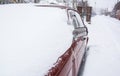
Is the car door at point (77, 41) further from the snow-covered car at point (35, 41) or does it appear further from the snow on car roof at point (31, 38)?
the snow on car roof at point (31, 38)

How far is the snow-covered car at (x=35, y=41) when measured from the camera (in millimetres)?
2549

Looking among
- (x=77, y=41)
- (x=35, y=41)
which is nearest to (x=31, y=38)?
(x=35, y=41)

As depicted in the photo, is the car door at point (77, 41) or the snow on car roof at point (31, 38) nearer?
the snow on car roof at point (31, 38)

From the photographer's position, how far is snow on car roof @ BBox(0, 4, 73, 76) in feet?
8.30

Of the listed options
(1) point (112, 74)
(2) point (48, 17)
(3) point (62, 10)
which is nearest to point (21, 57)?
(2) point (48, 17)

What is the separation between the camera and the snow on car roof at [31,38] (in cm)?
253

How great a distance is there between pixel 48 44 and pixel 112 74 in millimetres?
3109

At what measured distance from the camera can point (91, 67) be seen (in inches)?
249

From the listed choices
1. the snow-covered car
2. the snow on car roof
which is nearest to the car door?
the snow-covered car

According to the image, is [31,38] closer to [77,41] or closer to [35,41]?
[35,41]

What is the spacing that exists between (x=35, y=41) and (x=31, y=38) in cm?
10

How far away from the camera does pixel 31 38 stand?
315cm

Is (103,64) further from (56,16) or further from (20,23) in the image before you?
(20,23)

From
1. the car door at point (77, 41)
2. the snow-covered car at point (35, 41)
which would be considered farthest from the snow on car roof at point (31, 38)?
the car door at point (77, 41)
